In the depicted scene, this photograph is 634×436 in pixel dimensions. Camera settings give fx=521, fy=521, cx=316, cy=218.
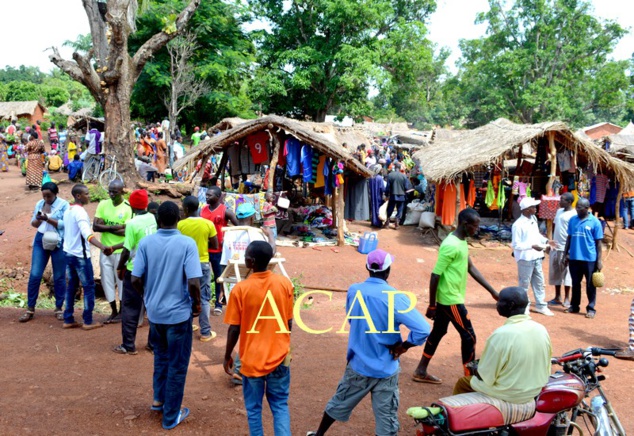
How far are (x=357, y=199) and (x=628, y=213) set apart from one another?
→ 30.4 ft

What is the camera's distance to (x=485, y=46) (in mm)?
35969

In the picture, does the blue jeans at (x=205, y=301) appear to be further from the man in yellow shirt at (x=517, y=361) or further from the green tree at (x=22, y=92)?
the green tree at (x=22, y=92)

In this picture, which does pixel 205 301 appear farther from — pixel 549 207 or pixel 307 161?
pixel 549 207

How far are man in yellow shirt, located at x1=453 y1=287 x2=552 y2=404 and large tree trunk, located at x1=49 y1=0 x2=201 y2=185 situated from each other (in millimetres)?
11116

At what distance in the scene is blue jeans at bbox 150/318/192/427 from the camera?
13.0 ft

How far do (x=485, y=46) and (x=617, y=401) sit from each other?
34930 mm

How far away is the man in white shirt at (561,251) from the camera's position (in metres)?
8.58

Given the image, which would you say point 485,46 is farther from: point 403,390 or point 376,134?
point 403,390

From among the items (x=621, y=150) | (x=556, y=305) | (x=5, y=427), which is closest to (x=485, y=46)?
(x=621, y=150)

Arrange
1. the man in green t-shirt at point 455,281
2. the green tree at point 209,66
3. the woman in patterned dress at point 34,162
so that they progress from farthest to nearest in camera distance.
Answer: the green tree at point 209,66 < the woman in patterned dress at point 34,162 < the man in green t-shirt at point 455,281

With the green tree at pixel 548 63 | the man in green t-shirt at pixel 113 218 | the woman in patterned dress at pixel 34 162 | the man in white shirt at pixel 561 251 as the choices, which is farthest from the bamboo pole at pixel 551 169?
the green tree at pixel 548 63

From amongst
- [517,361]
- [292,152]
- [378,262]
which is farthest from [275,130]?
[517,361]

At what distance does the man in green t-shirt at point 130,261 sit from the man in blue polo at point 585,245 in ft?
20.2

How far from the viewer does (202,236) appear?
5.79 meters
